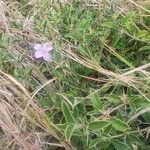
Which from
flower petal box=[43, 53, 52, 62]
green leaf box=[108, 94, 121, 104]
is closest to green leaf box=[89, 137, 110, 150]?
green leaf box=[108, 94, 121, 104]

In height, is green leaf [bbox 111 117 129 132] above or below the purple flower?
below

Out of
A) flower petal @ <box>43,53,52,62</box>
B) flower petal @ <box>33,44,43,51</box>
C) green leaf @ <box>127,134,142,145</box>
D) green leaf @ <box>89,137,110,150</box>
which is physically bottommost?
green leaf @ <box>127,134,142,145</box>

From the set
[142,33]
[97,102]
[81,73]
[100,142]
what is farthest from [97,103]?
[142,33]

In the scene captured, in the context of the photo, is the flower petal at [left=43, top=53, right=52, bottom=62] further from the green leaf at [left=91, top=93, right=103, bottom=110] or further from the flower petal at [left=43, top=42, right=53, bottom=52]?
the green leaf at [left=91, top=93, right=103, bottom=110]

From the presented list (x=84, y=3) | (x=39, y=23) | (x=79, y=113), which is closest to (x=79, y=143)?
(x=79, y=113)

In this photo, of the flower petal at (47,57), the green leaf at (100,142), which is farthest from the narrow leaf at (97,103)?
the flower petal at (47,57)

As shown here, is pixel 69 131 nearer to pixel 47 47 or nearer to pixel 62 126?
pixel 62 126

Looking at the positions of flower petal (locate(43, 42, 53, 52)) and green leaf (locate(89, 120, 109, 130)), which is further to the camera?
flower petal (locate(43, 42, 53, 52))
